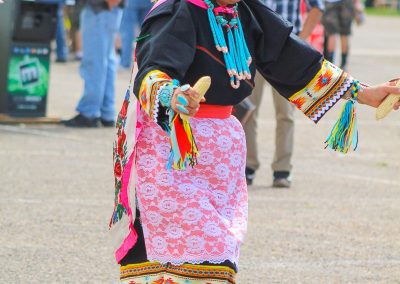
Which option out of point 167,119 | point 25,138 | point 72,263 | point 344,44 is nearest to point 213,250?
point 167,119

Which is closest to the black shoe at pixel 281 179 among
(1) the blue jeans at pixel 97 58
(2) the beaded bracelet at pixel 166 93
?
(1) the blue jeans at pixel 97 58

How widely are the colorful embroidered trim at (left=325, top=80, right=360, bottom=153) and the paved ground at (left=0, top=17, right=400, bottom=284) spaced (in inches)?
60.6

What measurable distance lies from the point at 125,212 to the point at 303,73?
96 centimetres

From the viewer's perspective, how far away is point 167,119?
14.0 feet

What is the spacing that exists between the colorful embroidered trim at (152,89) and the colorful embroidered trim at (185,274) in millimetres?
661

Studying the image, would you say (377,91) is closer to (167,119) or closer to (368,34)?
(167,119)

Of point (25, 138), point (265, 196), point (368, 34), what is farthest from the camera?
point (368, 34)

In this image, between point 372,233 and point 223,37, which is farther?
point 372,233

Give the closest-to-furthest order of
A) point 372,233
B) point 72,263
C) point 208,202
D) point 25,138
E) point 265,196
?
point 208,202
point 72,263
point 372,233
point 265,196
point 25,138

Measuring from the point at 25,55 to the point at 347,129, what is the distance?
7.62 meters

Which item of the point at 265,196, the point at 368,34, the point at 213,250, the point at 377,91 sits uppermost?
the point at 377,91

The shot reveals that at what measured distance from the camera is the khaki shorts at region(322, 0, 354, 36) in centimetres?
1898

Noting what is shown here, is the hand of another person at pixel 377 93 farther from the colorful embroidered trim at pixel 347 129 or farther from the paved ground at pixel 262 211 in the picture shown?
the paved ground at pixel 262 211

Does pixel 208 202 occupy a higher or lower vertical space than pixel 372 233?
higher
